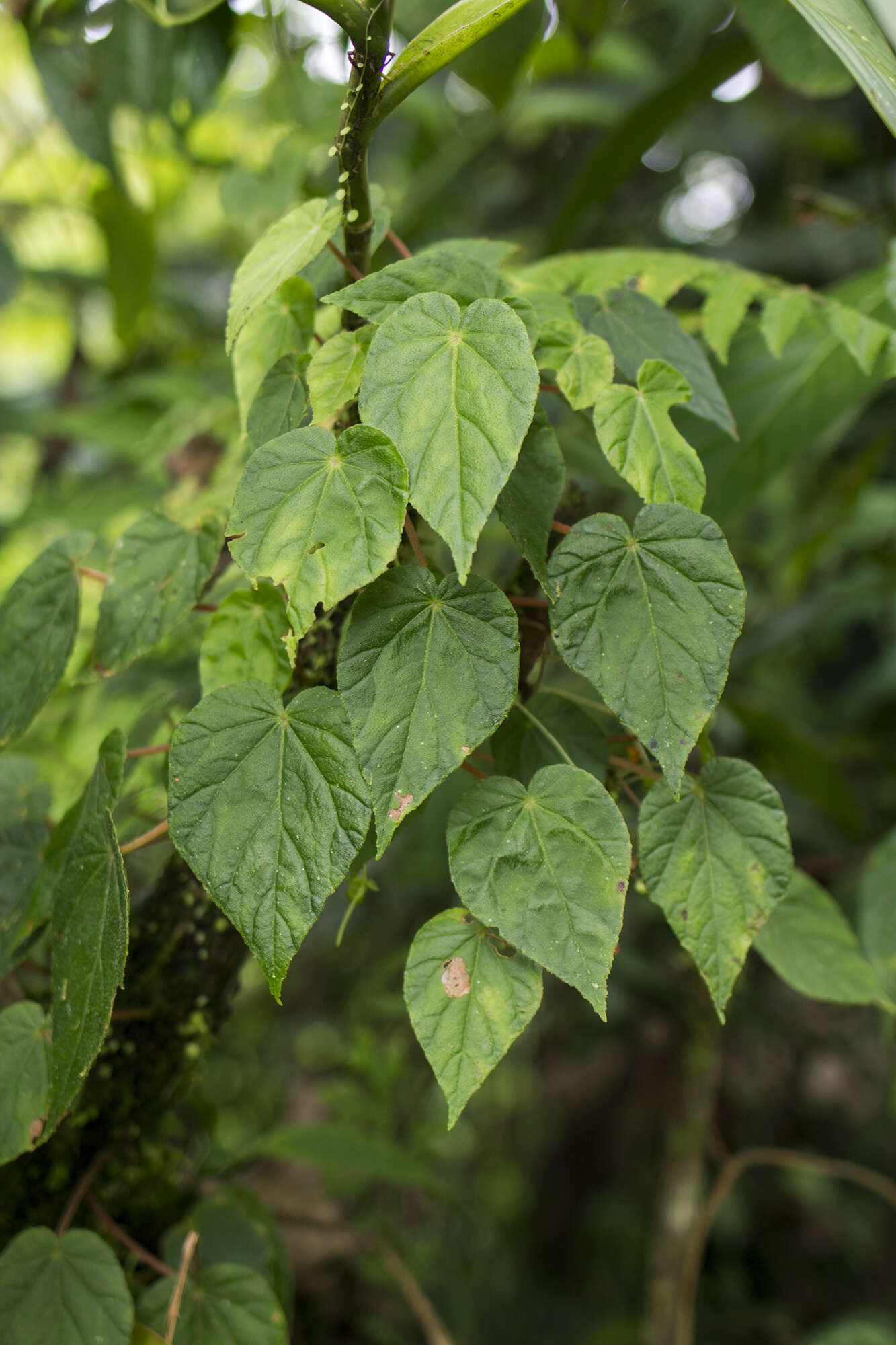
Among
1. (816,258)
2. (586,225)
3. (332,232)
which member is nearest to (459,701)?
(332,232)

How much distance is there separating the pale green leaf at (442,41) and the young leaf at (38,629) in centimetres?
34

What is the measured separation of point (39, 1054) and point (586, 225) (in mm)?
1662

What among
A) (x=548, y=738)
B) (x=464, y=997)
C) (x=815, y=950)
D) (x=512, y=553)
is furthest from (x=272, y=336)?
(x=512, y=553)

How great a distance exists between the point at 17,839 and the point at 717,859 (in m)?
0.47

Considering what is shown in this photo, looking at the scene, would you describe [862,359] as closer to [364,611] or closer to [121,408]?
[364,611]

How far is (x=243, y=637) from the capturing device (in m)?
0.54

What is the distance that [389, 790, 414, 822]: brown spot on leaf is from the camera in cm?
41

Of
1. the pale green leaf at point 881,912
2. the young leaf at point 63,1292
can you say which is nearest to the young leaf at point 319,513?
the young leaf at point 63,1292

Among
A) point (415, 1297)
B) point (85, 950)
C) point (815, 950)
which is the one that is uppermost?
point (85, 950)

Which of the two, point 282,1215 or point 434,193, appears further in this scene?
point 434,193

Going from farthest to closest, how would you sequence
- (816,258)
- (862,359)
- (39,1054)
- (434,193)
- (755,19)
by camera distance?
(816,258)
(434,193)
(755,19)
(862,359)
(39,1054)

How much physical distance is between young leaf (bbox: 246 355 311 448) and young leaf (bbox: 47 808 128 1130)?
0.79 feet

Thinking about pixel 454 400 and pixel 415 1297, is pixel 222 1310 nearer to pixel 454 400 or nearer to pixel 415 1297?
pixel 415 1297

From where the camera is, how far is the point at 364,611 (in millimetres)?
452
